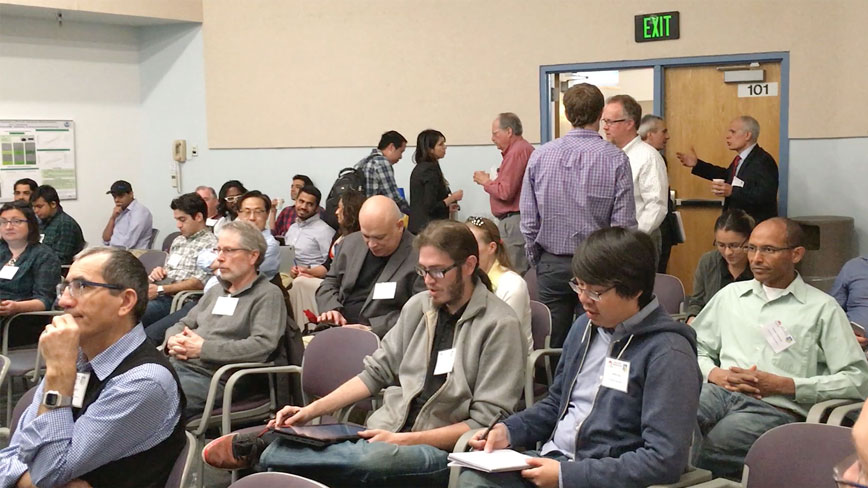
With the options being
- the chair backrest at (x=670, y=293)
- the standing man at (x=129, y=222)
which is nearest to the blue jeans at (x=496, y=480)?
the chair backrest at (x=670, y=293)

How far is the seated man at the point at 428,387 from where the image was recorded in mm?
2645

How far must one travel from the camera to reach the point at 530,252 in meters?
4.59

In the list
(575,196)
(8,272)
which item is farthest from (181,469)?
(8,272)

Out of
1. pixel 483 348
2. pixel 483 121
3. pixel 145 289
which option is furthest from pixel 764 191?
pixel 145 289

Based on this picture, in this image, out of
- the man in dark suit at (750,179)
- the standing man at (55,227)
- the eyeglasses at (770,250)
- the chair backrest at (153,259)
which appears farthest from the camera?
the standing man at (55,227)

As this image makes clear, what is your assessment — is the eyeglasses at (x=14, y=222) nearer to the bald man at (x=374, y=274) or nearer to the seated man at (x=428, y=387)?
the bald man at (x=374, y=274)

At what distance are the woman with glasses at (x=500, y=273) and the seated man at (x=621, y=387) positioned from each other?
1260 mm

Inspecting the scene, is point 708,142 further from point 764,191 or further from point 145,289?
point 145,289

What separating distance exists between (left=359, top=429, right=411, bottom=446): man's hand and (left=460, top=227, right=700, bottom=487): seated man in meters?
0.31

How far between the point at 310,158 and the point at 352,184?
2.08m

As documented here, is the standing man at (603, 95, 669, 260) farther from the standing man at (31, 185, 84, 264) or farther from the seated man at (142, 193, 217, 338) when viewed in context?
the standing man at (31, 185, 84, 264)

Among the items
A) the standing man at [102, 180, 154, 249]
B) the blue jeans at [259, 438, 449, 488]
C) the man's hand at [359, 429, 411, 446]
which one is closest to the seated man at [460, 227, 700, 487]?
the blue jeans at [259, 438, 449, 488]

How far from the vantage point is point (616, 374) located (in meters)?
2.46

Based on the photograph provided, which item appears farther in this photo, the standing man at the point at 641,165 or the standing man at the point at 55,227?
the standing man at the point at 55,227
